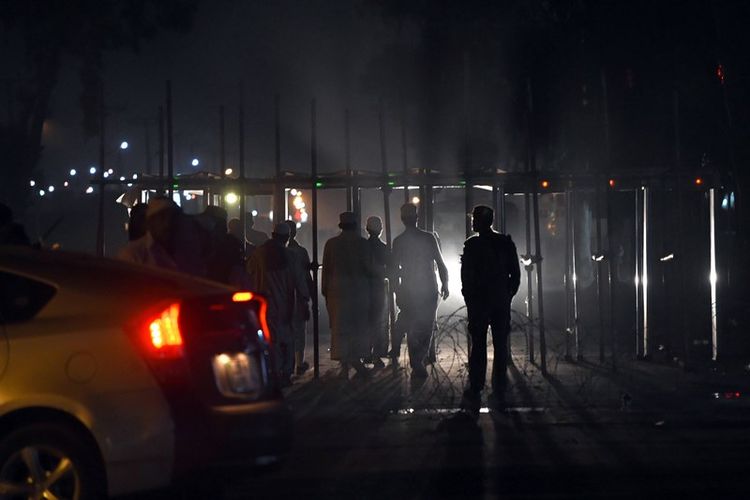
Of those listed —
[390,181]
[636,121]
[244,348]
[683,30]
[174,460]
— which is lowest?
[174,460]

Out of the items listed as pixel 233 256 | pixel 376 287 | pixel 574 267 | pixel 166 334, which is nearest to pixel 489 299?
pixel 233 256

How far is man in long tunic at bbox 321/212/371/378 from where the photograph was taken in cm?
1367

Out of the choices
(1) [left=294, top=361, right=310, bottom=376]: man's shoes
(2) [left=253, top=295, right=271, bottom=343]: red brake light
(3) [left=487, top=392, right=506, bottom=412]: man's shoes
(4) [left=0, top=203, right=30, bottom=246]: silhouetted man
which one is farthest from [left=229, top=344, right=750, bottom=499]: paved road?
(4) [left=0, top=203, right=30, bottom=246]: silhouetted man

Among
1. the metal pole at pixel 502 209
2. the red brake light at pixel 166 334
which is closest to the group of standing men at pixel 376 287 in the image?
the metal pole at pixel 502 209

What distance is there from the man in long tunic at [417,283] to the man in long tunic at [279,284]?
4.31ft

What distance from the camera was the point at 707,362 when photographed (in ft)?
45.9

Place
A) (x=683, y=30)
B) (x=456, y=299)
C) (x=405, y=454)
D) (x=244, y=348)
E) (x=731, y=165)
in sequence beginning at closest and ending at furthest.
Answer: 1. (x=244, y=348)
2. (x=405, y=454)
3. (x=731, y=165)
4. (x=683, y=30)
5. (x=456, y=299)

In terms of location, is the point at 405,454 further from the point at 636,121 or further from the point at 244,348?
the point at 636,121

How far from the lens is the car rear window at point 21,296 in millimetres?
5832

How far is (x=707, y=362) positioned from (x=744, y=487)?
6.84 meters

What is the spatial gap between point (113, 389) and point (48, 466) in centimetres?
53

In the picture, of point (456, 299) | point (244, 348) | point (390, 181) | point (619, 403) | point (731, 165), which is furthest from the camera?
point (456, 299)

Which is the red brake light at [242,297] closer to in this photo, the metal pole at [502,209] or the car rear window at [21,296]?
the car rear window at [21,296]

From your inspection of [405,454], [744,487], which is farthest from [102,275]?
[744,487]
